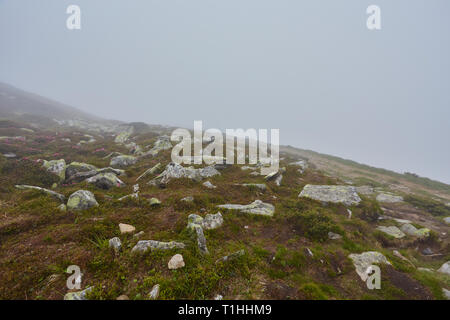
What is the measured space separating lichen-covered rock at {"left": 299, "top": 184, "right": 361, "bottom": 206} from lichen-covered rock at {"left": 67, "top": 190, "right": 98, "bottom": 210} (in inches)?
556

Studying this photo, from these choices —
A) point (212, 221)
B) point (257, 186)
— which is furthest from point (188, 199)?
point (257, 186)

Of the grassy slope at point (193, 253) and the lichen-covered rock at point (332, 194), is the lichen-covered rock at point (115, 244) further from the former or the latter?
the lichen-covered rock at point (332, 194)

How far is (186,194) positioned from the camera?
1100 centimetres

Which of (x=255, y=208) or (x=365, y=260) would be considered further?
(x=255, y=208)

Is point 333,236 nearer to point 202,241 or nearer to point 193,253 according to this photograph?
point 202,241

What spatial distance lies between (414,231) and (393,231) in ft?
4.04

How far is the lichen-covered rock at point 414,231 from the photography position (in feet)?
31.4

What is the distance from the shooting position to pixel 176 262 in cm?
569

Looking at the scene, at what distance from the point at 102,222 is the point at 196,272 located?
205 inches

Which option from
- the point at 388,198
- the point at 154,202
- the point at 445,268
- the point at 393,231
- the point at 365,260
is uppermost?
the point at 154,202

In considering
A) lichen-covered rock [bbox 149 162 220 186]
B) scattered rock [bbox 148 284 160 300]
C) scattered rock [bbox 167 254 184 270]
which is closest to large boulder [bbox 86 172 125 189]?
lichen-covered rock [bbox 149 162 220 186]

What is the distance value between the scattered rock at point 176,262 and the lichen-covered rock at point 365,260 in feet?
22.5

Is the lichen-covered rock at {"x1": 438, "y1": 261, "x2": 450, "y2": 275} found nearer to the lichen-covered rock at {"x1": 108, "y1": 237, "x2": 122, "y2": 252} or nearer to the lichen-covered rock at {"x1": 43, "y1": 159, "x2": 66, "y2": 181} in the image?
the lichen-covered rock at {"x1": 108, "y1": 237, "x2": 122, "y2": 252}
